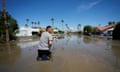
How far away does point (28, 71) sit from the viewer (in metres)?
5.38

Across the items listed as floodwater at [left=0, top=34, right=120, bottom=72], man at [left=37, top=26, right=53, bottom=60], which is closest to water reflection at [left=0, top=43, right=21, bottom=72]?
floodwater at [left=0, top=34, right=120, bottom=72]

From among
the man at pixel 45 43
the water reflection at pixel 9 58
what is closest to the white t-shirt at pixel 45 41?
the man at pixel 45 43

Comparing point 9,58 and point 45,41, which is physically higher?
point 45,41

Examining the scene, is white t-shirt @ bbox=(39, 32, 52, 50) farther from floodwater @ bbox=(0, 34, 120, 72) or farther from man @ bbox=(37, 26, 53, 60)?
floodwater @ bbox=(0, 34, 120, 72)

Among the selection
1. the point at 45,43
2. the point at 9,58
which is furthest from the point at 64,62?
the point at 9,58

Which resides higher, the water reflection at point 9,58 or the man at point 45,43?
the man at point 45,43

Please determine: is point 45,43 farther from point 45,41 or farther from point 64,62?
point 64,62

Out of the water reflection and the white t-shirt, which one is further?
the water reflection

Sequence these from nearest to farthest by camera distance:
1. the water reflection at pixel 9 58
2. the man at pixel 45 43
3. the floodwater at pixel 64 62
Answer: the floodwater at pixel 64 62
the man at pixel 45 43
the water reflection at pixel 9 58

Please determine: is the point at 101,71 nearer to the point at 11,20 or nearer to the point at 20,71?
the point at 20,71

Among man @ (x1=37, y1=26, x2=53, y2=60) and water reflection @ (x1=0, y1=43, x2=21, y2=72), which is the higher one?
man @ (x1=37, y1=26, x2=53, y2=60)

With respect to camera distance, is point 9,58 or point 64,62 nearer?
point 64,62

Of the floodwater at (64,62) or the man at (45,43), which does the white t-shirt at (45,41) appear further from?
the floodwater at (64,62)

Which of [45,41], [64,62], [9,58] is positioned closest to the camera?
[45,41]
